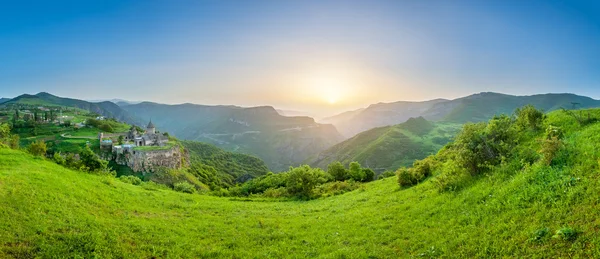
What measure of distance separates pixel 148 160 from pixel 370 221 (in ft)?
259

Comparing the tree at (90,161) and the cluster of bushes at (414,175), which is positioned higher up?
the tree at (90,161)

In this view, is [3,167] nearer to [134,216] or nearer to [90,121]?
[134,216]

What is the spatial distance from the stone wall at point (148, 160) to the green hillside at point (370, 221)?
62904mm

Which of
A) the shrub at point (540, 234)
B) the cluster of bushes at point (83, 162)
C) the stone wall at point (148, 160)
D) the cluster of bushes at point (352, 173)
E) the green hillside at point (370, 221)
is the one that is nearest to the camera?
the shrub at point (540, 234)

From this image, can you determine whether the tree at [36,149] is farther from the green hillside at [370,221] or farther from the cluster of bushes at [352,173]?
the cluster of bushes at [352,173]

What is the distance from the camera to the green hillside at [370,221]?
9.70m

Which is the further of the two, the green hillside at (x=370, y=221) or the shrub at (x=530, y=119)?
the shrub at (x=530, y=119)

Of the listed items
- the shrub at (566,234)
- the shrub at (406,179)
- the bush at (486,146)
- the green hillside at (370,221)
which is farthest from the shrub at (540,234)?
the shrub at (406,179)

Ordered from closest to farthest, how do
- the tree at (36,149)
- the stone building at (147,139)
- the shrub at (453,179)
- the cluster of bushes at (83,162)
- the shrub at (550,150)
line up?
the shrub at (550,150)
the shrub at (453,179)
the tree at (36,149)
the cluster of bushes at (83,162)
the stone building at (147,139)

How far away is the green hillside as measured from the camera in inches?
382

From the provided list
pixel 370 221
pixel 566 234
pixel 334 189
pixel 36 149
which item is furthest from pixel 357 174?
pixel 36 149

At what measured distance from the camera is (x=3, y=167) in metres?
18.3

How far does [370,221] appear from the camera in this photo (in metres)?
16.0

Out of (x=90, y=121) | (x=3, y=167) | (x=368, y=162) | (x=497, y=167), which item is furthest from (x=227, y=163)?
(x=497, y=167)
